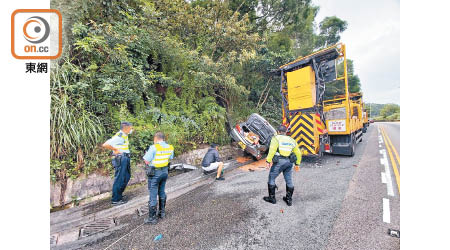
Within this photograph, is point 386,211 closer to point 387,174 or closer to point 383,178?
point 383,178

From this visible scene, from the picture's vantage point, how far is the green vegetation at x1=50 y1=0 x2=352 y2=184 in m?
3.38

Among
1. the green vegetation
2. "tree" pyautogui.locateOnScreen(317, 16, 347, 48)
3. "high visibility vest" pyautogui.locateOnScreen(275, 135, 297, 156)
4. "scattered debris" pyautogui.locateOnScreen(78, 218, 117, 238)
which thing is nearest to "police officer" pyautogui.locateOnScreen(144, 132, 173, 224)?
"scattered debris" pyautogui.locateOnScreen(78, 218, 117, 238)

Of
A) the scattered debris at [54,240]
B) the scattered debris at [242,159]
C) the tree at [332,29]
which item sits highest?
the tree at [332,29]

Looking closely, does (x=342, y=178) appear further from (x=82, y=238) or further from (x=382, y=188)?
(x=82, y=238)

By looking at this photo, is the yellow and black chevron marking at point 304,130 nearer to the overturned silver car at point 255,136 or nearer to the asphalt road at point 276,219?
the overturned silver car at point 255,136

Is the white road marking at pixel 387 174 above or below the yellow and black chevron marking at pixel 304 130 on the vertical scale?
below

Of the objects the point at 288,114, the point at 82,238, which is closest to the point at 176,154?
the point at 82,238

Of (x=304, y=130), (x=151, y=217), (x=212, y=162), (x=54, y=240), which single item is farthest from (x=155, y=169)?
(x=304, y=130)

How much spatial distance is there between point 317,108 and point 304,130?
765 millimetres

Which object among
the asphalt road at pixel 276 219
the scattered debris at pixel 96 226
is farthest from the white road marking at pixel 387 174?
the scattered debris at pixel 96 226

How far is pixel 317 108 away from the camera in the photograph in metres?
4.71

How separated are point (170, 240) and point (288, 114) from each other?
4.76m

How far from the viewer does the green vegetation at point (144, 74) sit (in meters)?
3.38

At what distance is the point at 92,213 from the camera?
8.65 feet
